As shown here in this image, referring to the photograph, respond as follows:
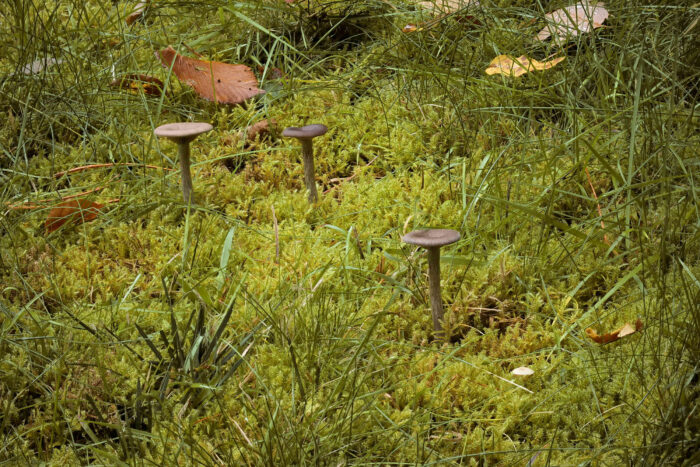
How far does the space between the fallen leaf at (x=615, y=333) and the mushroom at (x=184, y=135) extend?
153cm

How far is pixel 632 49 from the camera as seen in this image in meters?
3.03

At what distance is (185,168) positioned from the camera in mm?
2982

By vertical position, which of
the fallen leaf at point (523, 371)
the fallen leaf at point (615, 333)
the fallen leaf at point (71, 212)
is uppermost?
the fallen leaf at point (71, 212)

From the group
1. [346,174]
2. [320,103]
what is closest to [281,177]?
[346,174]

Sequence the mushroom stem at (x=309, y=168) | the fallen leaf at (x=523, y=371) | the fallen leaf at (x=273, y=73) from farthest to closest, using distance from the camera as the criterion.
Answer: the fallen leaf at (x=273, y=73) → the mushroom stem at (x=309, y=168) → the fallen leaf at (x=523, y=371)

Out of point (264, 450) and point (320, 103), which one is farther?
point (320, 103)

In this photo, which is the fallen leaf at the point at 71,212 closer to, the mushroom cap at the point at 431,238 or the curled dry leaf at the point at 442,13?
the mushroom cap at the point at 431,238

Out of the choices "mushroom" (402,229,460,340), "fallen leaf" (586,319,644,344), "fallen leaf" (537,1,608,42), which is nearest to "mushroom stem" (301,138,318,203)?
"mushroom" (402,229,460,340)

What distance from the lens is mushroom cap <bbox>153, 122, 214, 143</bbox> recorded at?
278cm

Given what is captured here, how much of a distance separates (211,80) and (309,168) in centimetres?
95

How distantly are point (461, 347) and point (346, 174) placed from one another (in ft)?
4.81

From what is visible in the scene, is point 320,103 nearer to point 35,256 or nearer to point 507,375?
point 35,256

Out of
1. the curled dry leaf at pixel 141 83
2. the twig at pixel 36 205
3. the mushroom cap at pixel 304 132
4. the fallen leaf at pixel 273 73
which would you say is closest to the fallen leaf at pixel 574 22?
the mushroom cap at pixel 304 132

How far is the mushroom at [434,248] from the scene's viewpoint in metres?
2.15
